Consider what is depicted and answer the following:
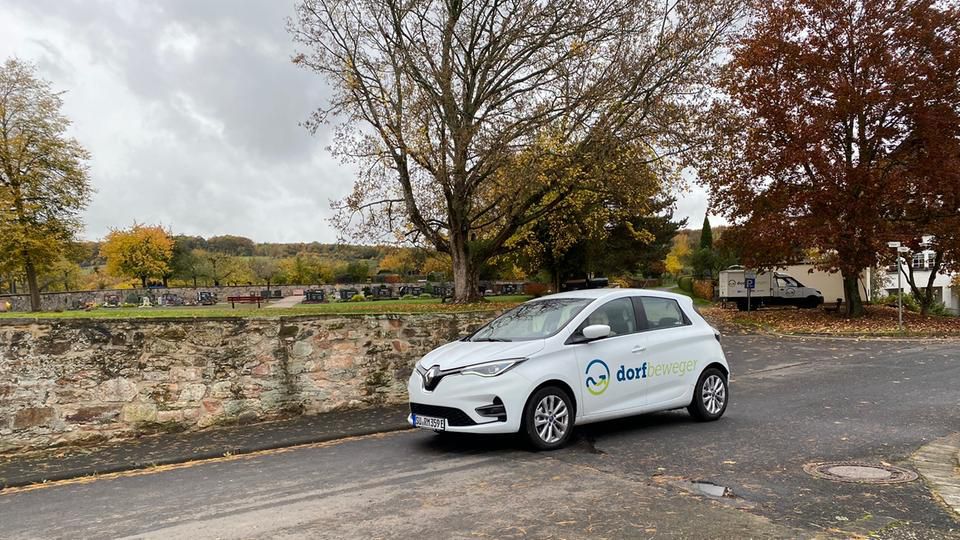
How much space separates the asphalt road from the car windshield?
1213 millimetres

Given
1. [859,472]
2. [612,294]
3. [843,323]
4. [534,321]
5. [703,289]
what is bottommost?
[859,472]

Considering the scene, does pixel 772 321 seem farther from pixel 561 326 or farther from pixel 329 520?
pixel 329 520

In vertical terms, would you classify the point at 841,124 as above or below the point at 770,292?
above

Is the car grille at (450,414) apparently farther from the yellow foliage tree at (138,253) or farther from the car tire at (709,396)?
the yellow foliage tree at (138,253)

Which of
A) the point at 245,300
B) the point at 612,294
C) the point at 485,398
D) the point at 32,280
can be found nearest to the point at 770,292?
the point at 612,294

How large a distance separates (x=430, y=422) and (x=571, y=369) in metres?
1.61

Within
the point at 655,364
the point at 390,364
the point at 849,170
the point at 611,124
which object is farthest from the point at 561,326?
the point at 849,170

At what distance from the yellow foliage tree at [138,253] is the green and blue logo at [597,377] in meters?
55.5

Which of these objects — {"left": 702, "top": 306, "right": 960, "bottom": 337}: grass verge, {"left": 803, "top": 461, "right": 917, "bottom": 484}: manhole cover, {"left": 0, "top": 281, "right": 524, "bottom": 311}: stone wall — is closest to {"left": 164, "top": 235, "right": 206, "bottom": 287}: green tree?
{"left": 0, "top": 281, "right": 524, "bottom": 311}: stone wall

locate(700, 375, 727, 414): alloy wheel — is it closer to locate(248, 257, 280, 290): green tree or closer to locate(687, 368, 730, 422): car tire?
locate(687, 368, 730, 422): car tire

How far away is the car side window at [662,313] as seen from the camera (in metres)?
7.93

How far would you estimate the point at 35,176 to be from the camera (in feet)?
116

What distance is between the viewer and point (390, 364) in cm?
1014

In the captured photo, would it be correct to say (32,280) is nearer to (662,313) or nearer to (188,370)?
(188,370)
